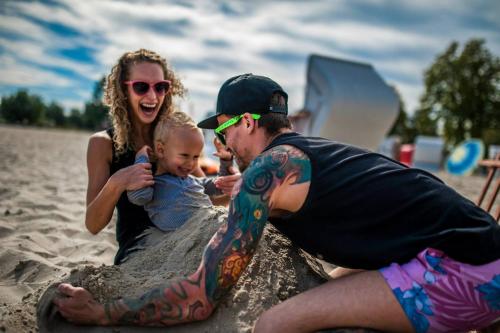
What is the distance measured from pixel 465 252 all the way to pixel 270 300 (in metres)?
A: 0.90

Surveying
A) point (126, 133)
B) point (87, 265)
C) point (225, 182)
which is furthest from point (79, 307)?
point (126, 133)

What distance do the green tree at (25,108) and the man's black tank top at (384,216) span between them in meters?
61.7

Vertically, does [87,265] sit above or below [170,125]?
below

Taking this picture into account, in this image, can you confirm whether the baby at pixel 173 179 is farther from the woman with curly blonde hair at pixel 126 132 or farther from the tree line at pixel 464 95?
the tree line at pixel 464 95

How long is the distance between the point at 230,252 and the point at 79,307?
789 mm

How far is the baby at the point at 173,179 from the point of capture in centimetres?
247

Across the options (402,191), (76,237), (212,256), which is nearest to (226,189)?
(212,256)

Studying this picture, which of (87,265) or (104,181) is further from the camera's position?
(104,181)

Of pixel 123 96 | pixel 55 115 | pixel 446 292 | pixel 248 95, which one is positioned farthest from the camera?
pixel 55 115

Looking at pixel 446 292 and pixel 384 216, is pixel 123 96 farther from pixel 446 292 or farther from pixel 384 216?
pixel 446 292

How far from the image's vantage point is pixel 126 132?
281cm

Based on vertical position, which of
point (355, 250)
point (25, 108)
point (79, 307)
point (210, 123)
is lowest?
A: point (25, 108)

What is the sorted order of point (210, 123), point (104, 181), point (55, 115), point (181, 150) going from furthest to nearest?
point (55, 115) < point (104, 181) < point (181, 150) < point (210, 123)

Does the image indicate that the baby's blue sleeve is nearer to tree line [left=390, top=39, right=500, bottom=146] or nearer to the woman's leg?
the woman's leg
